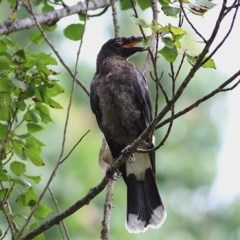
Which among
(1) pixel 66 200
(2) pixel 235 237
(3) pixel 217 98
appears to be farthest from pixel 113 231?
(3) pixel 217 98

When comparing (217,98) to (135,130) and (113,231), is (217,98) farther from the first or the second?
(135,130)

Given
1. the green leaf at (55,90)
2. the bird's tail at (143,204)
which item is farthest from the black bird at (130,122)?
the green leaf at (55,90)

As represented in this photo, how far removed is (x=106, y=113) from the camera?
436cm

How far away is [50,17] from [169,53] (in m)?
1.72

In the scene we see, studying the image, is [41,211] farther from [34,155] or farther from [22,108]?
[22,108]

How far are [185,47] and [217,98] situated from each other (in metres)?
6.03

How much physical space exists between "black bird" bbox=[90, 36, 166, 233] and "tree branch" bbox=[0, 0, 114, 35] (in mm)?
278

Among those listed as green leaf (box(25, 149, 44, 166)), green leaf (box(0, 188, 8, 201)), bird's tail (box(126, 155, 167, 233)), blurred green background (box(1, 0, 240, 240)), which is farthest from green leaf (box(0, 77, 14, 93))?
blurred green background (box(1, 0, 240, 240))

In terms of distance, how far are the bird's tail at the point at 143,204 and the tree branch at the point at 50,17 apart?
39.4 inches

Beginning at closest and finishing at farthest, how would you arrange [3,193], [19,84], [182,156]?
[19,84] < [3,193] < [182,156]

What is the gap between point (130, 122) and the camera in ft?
14.2

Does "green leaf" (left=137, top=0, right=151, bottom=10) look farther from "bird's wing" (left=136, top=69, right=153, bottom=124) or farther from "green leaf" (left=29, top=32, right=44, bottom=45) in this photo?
"green leaf" (left=29, top=32, right=44, bottom=45)

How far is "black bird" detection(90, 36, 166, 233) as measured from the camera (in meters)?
4.32

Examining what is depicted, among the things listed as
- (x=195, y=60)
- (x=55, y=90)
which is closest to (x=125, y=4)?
(x=55, y=90)
